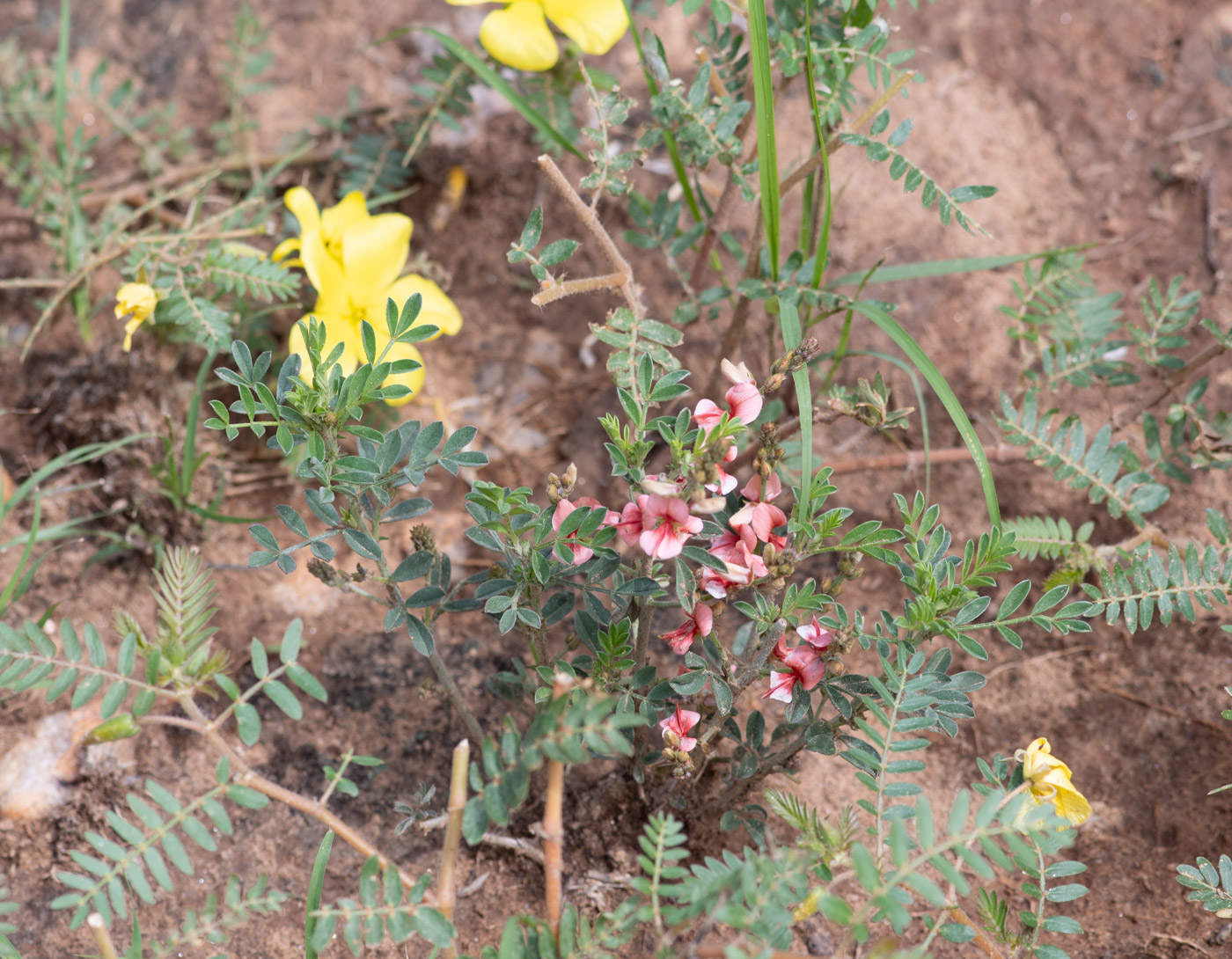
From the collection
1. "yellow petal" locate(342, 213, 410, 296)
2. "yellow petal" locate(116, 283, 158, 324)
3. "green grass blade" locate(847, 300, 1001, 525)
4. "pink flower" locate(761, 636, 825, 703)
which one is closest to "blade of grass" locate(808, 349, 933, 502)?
"green grass blade" locate(847, 300, 1001, 525)

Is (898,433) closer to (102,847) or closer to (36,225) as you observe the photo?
(102,847)

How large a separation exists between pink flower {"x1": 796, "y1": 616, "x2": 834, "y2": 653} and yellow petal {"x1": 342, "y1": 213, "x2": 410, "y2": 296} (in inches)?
39.9

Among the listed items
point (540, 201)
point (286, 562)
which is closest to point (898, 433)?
point (540, 201)

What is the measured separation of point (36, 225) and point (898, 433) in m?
2.10

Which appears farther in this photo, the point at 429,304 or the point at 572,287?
the point at 429,304

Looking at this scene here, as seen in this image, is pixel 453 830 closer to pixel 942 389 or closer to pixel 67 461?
pixel 942 389

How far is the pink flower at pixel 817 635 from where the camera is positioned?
1207mm

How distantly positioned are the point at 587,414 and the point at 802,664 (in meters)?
1.00

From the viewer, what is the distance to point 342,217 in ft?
5.96

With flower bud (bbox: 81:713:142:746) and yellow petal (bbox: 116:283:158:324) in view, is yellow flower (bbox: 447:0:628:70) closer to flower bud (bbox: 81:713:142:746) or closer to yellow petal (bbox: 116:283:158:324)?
yellow petal (bbox: 116:283:158:324)

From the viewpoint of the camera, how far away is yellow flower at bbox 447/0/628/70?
1.70 m

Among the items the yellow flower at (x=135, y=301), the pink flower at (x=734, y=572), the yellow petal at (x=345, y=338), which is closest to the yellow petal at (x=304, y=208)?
the yellow petal at (x=345, y=338)

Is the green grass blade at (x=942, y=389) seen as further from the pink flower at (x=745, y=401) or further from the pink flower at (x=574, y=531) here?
the pink flower at (x=574, y=531)

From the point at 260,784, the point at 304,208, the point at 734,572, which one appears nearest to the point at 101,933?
the point at 260,784
